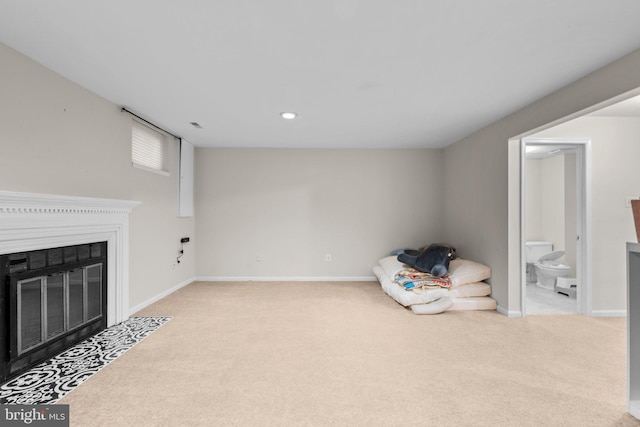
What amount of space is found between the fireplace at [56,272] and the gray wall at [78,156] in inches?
7.6

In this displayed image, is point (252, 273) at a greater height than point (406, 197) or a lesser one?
lesser

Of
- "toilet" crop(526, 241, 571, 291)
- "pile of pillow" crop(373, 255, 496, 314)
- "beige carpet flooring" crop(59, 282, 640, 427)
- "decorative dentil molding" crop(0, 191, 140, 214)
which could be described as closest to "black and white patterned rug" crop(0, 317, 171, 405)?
"beige carpet flooring" crop(59, 282, 640, 427)

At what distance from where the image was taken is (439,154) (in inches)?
208

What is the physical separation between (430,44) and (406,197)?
3.52 m

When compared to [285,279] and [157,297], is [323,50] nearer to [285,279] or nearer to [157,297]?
[157,297]

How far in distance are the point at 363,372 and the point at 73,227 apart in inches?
106

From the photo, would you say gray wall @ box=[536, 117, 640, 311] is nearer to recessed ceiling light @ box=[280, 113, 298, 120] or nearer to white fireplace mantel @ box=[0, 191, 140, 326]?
recessed ceiling light @ box=[280, 113, 298, 120]

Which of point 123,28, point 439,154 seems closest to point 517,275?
point 439,154

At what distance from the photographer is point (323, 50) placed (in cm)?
203

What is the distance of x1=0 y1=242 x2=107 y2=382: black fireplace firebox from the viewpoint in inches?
80.7

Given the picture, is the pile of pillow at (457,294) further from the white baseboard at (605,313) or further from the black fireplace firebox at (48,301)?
the black fireplace firebox at (48,301)

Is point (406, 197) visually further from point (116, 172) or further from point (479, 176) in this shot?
point (116, 172)

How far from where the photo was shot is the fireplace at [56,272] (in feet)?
6.70

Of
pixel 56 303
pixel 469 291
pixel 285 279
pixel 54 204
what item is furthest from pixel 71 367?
pixel 469 291
